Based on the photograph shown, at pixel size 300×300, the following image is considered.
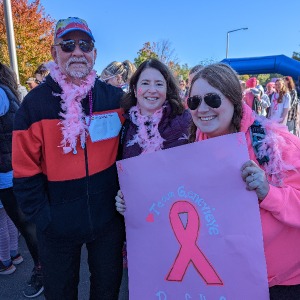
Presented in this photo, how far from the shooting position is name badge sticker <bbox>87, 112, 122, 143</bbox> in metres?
1.66

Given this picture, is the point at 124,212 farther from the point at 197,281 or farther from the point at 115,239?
the point at 197,281

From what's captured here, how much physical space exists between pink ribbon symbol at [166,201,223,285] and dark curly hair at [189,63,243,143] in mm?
412

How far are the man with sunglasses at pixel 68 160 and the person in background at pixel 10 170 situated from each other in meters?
0.82

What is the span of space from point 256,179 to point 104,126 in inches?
35.6

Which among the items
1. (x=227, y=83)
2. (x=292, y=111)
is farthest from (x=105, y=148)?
(x=292, y=111)

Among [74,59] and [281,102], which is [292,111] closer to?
[281,102]

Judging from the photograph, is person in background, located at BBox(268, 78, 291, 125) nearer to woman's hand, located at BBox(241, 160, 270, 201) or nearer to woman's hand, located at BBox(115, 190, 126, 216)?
woman's hand, located at BBox(115, 190, 126, 216)

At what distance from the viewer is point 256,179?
3.74 ft

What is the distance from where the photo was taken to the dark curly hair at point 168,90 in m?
1.88

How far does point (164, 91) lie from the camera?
6.25 feet

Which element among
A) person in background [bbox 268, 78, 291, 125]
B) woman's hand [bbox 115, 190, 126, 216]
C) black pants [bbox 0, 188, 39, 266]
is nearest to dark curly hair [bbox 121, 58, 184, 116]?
woman's hand [bbox 115, 190, 126, 216]

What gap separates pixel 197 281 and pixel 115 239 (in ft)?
2.23

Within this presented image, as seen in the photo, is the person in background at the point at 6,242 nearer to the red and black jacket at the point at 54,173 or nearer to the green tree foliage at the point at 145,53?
the red and black jacket at the point at 54,173

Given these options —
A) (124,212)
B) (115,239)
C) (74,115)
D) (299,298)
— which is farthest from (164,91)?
(299,298)
